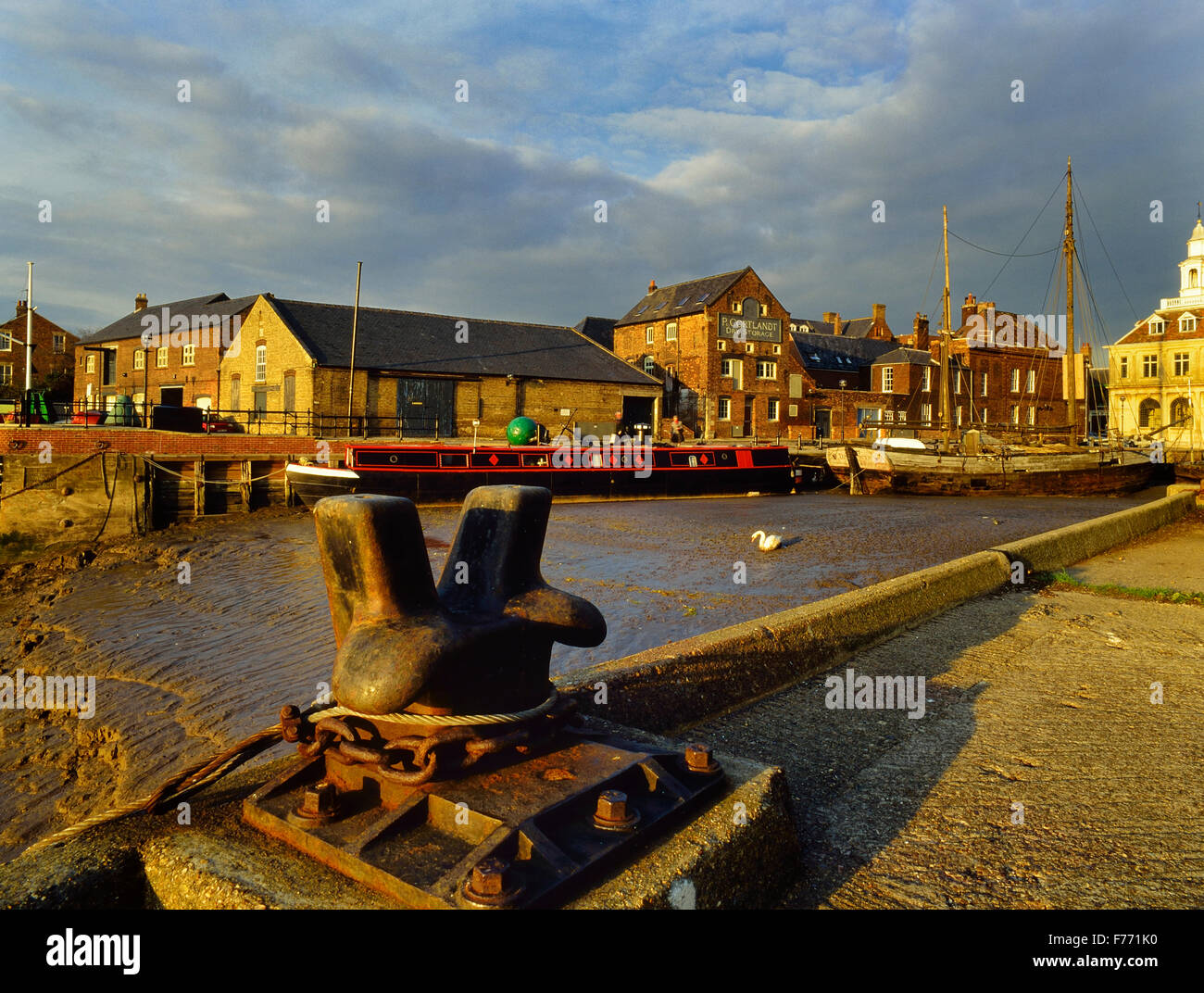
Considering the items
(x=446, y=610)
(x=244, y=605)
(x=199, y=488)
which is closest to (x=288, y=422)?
(x=199, y=488)

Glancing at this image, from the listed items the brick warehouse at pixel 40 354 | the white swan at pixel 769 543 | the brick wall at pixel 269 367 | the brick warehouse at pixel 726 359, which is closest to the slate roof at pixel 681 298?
the brick warehouse at pixel 726 359

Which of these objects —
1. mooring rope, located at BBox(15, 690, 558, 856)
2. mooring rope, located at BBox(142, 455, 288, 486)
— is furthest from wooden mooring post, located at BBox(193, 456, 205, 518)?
mooring rope, located at BBox(15, 690, 558, 856)

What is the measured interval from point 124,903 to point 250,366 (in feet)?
142

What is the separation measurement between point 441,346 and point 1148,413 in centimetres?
5788

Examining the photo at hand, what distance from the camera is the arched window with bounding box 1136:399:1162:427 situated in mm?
62531

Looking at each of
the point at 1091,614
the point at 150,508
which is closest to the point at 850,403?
the point at 150,508

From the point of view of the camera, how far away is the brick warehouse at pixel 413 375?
36.3 m

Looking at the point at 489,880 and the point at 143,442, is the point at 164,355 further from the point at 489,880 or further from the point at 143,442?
the point at 489,880

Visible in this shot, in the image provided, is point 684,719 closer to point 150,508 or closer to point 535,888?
point 535,888

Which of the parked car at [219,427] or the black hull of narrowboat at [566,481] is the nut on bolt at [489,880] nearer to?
the black hull of narrowboat at [566,481]

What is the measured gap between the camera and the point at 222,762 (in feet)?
6.79

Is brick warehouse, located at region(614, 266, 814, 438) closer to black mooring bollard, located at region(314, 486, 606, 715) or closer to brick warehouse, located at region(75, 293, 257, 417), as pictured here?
brick warehouse, located at region(75, 293, 257, 417)

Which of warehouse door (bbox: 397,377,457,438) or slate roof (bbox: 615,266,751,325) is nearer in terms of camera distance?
warehouse door (bbox: 397,377,457,438)

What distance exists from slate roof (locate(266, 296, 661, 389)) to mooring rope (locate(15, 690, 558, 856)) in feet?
117
